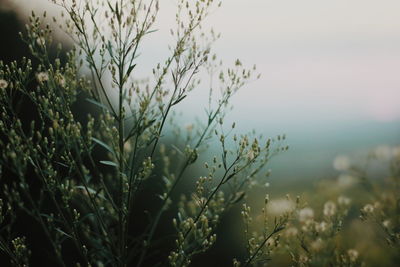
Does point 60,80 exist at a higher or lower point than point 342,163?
lower

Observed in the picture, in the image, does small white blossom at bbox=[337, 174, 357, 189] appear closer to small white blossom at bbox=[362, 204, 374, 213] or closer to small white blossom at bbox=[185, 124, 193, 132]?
small white blossom at bbox=[362, 204, 374, 213]

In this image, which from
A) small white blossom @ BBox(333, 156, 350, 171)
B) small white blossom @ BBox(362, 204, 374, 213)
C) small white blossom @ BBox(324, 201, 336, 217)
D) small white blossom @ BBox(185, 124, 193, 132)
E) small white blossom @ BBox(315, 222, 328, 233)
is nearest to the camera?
small white blossom @ BBox(315, 222, 328, 233)

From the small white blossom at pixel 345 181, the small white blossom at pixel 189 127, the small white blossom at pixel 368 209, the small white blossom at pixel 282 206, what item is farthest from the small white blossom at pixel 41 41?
the small white blossom at pixel 368 209

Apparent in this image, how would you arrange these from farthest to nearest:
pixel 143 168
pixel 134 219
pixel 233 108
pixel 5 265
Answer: pixel 134 219
pixel 5 265
pixel 233 108
pixel 143 168

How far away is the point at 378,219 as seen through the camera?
2727 millimetres

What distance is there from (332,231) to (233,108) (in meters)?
0.97

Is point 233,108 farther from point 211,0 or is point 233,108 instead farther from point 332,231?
point 332,231

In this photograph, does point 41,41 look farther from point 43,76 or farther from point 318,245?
point 318,245

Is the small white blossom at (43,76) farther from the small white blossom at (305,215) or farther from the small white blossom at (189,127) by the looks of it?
the small white blossom at (305,215)

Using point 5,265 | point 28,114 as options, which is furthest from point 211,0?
point 5,265

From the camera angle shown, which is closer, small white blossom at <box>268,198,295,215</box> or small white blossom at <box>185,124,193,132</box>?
small white blossom at <box>268,198,295,215</box>

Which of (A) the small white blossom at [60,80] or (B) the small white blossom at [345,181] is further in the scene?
(B) the small white blossom at [345,181]

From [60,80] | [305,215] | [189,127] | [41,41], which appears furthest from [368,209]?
[41,41]

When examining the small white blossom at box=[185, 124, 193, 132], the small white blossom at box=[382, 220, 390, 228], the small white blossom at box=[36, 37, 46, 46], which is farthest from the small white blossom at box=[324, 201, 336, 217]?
the small white blossom at box=[36, 37, 46, 46]
